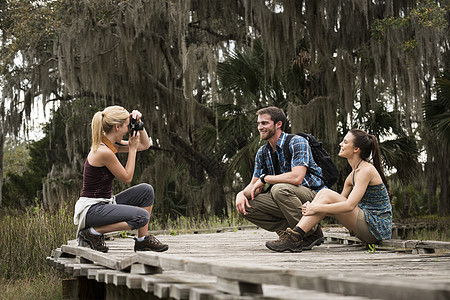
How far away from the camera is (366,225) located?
482cm

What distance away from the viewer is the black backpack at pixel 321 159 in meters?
5.03

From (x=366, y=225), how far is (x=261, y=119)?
1.24 meters

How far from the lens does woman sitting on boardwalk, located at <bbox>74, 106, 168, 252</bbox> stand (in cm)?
434

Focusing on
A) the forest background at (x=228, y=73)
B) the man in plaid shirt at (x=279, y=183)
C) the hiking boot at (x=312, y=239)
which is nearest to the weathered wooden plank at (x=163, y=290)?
the man in plaid shirt at (x=279, y=183)

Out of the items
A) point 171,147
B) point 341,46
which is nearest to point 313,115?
point 341,46

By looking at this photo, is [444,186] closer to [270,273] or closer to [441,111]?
[441,111]

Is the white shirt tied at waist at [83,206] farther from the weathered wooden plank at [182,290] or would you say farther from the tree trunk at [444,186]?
the tree trunk at [444,186]

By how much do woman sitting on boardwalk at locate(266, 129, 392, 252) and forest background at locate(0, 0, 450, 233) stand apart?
6863 mm

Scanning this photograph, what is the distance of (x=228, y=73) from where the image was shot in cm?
1389

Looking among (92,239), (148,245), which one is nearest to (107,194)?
(92,239)

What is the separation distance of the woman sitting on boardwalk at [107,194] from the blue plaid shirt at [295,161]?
1.17 metres

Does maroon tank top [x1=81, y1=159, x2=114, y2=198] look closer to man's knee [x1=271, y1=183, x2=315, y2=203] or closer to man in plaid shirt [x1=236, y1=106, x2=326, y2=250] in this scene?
man in plaid shirt [x1=236, y1=106, x2=326, y2=250]

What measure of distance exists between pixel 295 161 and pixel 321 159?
1.05 ft

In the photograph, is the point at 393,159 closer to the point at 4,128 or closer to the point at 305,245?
the point at 305,245
